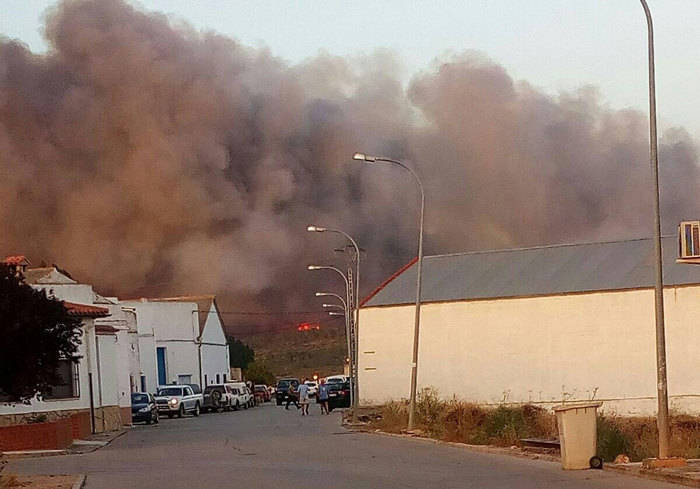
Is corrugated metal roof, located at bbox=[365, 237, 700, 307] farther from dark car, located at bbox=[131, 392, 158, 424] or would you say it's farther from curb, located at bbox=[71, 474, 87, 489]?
curb, located at bbox=[71, 474, 87, 489]

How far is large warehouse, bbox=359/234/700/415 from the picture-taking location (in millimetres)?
52719

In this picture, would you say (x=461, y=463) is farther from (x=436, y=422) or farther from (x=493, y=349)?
(x=493, y=349)

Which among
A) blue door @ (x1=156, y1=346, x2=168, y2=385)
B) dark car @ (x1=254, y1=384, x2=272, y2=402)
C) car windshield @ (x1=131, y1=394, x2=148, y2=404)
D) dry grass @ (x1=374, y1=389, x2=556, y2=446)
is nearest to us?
dry grass @ (x1=374, y1=389, x2=556, y2=446)

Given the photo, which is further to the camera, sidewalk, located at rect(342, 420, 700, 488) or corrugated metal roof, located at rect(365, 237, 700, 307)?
corrugated metal roof, located at rect(365, 237, 700, 307)

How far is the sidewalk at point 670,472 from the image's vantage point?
17344mm

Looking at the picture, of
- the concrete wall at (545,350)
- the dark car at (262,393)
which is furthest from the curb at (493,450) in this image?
the dark car at (262,393)

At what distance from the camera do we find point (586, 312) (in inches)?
2199

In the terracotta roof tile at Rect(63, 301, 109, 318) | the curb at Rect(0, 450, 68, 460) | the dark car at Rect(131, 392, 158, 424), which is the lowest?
the dark car at Rect(131, 392, 158, 424)

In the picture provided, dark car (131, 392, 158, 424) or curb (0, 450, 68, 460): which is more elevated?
curb (0, 450, 68, 460)

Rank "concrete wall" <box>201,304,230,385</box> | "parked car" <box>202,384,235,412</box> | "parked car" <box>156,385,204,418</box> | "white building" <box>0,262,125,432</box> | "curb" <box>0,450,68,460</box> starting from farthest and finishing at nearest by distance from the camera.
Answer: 1. "concrete wall" <box>201,304,230,385</box>
2. "parked car" <box>202,384,235,412</box>
3. "parked car" <box>156,385,204,418</box>
4. "white building" <box>0,262,125,432</box>
5. "curb" <box>0,450,68,460</box>

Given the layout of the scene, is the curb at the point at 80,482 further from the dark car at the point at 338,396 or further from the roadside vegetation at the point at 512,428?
the dark car at the point at 338,396

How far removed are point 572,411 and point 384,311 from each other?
44188mm

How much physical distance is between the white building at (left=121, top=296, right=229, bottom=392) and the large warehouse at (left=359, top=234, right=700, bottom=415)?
62.3 ft

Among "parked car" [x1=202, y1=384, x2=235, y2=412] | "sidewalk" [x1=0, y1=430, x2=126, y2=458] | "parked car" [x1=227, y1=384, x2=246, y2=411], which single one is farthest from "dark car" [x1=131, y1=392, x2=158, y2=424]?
"parked car" [x1=227, y1=384, x2=246, y2=411]
